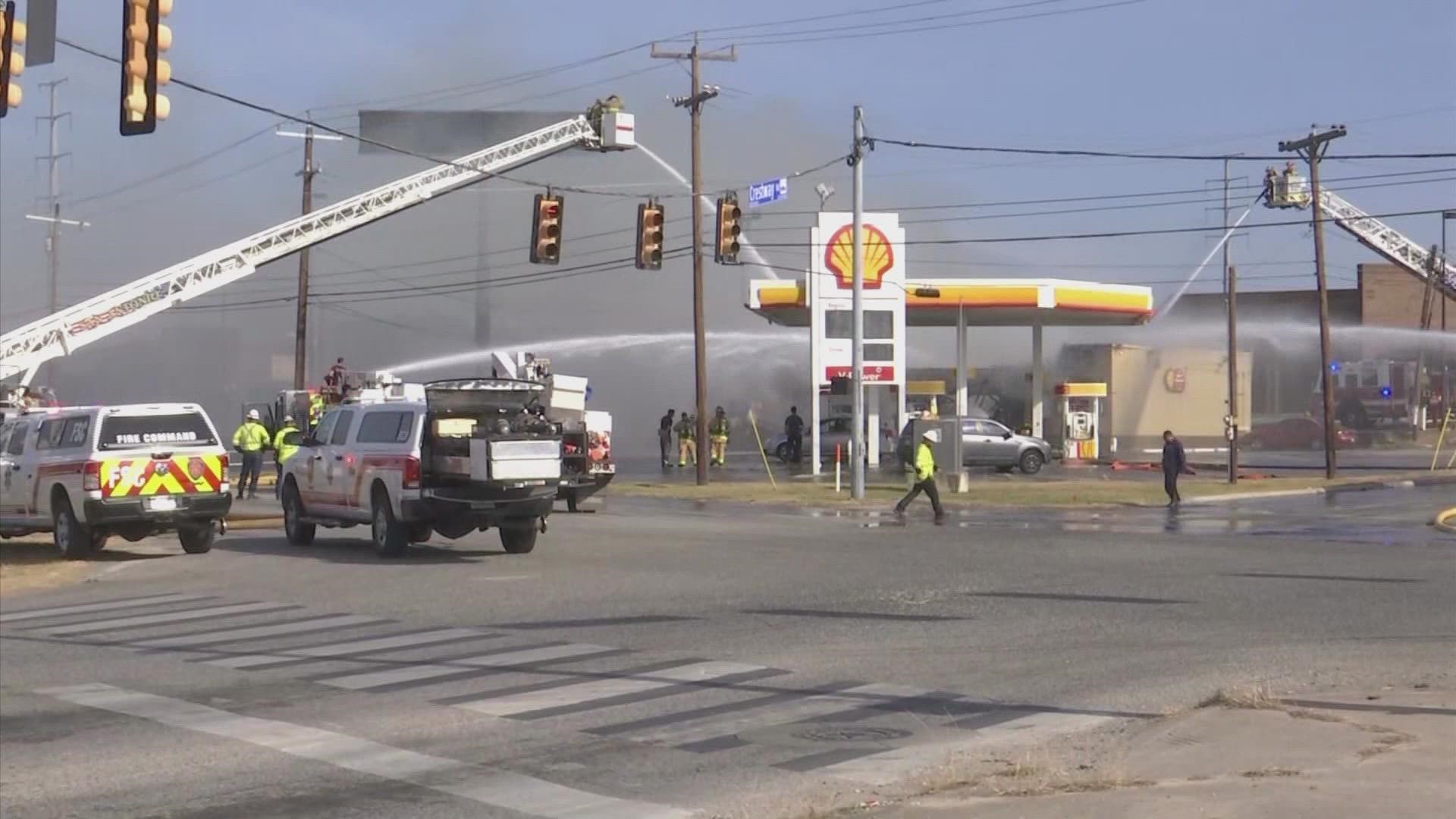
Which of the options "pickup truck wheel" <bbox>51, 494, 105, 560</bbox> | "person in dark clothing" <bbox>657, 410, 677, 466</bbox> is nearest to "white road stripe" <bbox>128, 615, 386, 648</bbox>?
"pickup truck wheel" <bbox>51, 494, 105, 560</bbox>

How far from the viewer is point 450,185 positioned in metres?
42.0

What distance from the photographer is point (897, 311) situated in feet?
150

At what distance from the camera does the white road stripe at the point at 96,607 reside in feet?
52.1

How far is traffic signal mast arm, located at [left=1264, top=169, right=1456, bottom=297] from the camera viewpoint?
5447cm

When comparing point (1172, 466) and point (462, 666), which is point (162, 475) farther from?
point (1172, 466)

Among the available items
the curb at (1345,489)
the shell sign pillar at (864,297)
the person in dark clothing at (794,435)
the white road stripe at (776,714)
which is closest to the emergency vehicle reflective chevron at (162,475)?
the white road stripe at (776,714)

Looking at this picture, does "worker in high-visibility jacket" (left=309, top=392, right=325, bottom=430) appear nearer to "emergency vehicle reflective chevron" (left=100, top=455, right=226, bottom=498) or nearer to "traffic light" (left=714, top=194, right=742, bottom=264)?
"traffic light" (left=714, top=194, right=742, bottom=264)

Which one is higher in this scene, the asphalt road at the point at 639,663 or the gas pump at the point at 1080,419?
the gas pump at the point at 1080,419

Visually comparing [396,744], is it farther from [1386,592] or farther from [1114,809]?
[1386,592]

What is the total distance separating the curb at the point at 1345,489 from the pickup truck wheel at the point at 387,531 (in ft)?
56.1

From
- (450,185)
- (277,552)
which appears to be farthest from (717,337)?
(277,552)

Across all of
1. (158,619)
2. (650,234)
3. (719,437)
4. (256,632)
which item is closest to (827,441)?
(719,437)

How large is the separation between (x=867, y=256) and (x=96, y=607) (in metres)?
31.4

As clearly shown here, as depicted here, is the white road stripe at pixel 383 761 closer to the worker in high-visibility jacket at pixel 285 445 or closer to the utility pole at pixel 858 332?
the worker in high-visibility jacket at pixel 285 445
